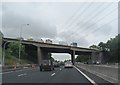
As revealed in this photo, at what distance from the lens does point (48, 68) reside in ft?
154

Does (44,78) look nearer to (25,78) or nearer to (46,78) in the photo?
(46,78)

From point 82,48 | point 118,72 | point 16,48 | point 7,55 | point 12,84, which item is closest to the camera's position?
point 118,72

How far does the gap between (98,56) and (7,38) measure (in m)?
46.0

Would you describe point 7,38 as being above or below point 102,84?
above

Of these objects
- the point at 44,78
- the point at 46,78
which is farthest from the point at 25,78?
the point at 46,78

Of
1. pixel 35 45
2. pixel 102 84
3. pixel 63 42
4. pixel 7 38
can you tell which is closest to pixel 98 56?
pixel 63 42

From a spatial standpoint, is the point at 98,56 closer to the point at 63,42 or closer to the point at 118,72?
the point at 63,42

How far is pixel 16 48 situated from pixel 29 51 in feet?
59.4

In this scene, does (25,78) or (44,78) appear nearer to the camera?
(44,78)

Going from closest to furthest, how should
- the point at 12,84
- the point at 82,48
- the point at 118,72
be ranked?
the point at 118,72 → the point at 12,84 → the point at 82,48

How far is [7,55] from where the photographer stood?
95500 mm

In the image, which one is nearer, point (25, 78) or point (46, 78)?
point (46, 78)

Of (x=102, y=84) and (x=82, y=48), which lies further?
(x=82, y=48)

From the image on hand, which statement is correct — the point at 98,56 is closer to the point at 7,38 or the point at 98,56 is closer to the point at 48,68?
the point at 7,38
